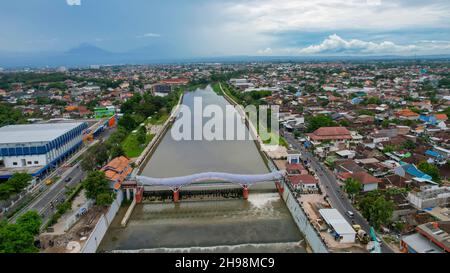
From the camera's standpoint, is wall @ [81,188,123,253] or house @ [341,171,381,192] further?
house @ [341,171,381,192]

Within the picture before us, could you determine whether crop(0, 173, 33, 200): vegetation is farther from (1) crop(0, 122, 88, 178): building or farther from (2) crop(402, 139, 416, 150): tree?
(2) crop(402, 139, 416, 150): tree

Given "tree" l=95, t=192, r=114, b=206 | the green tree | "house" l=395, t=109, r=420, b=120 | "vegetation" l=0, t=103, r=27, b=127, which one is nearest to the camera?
"tree" l=95, t=192, r=114, b=206

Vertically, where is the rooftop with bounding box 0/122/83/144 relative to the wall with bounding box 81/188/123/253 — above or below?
above

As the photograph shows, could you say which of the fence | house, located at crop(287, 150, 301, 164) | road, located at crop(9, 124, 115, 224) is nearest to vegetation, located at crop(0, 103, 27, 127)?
road, located at crop(9, 124, 115, 224)

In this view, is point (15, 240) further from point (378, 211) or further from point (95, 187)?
point (378, 211)

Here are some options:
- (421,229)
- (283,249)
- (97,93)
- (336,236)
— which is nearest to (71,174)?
(283,249)

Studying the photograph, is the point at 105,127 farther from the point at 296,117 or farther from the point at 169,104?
the point at 296,117

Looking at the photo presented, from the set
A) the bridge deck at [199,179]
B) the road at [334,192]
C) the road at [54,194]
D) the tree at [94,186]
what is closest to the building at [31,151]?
the road at [54,194]
